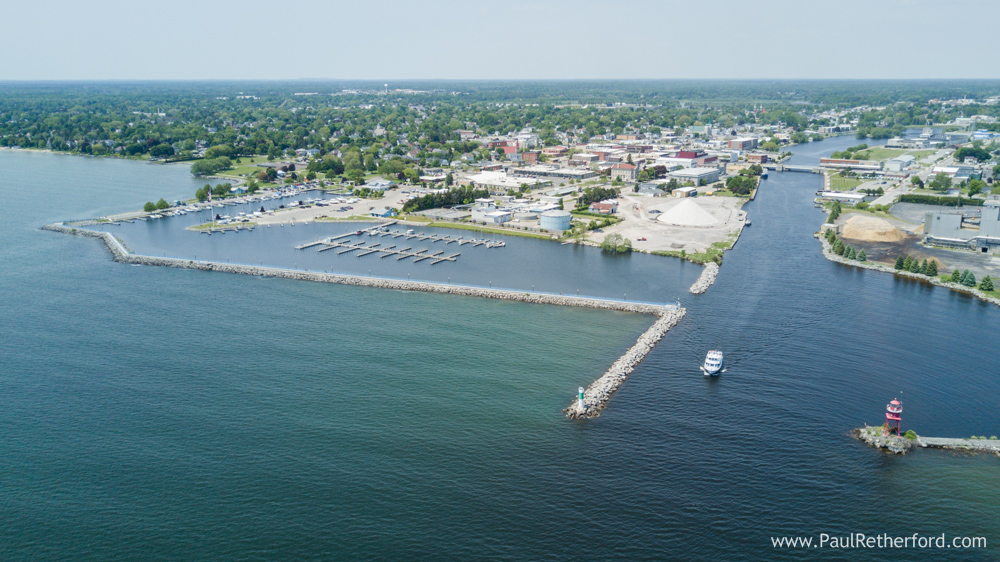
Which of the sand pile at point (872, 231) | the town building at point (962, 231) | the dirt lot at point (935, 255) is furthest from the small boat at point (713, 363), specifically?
the town building at point (962, 231)

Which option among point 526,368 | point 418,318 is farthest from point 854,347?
point 418,318

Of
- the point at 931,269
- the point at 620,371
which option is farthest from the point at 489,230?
the point at 931,269

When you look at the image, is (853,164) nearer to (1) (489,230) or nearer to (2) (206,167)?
(1) (489,230)

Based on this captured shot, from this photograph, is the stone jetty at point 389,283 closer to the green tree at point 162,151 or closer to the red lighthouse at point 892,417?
the red lighthouse at point 892,417

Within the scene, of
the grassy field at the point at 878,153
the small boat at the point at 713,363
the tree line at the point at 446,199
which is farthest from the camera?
the grassy field at the point at 878,153

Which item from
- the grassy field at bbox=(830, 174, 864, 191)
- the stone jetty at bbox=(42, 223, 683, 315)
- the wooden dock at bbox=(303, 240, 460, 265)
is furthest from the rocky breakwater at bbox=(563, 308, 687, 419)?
the grassy field at bbox=(830, 174, 864, 191)

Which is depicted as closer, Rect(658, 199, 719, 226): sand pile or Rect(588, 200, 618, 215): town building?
Rect(658, 199, 719, 226): sand pile

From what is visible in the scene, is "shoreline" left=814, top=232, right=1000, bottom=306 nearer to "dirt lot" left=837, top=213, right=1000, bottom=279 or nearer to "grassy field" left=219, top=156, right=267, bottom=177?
"dirt lot" left=837, top=213, right=1000, bottom=279
